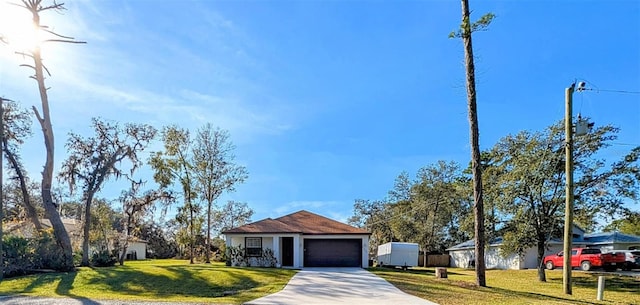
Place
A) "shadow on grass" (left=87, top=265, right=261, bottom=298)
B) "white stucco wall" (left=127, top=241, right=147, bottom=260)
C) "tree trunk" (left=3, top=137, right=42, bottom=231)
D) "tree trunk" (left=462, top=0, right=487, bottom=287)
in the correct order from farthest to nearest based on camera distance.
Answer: "white stucco wall" (left=127, top=241, right=147, bottom=260) < "tree trunk" (left=3, top=137, right=42, bottom=231) < "tree trunk" (left=462, top=0, right=487, bottom=287) < "shadow on grass" (left=87, top=265, right=261, bottom=298)

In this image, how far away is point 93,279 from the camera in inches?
595

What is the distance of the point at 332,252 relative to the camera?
2453cm

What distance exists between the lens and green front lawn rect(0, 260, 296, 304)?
11.6 meters

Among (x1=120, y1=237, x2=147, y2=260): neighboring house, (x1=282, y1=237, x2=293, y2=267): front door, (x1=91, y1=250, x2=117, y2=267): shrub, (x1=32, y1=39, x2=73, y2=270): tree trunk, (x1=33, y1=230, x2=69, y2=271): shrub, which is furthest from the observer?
(x1=120, y1=237, x2=147, y2=260): neighboring house

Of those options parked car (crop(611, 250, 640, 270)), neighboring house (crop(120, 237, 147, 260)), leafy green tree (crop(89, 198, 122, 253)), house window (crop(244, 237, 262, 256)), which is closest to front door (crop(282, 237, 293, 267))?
house window (crop(244, 237, 262, 256))

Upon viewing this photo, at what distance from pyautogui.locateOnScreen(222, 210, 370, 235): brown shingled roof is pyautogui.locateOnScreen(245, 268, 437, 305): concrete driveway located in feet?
27.6

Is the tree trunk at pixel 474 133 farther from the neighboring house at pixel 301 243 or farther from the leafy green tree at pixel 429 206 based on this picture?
the leafy green tree at pixel 429 206

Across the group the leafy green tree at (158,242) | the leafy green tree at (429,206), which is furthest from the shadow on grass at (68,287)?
the leafy green tree at (158,242)

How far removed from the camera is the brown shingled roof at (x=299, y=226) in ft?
77.5

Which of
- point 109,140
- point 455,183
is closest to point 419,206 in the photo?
point 455,183

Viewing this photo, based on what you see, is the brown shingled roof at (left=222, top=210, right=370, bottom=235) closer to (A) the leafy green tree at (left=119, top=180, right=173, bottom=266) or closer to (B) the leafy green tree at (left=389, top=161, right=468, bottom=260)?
(A) the leafy green tree at (left=119, top=180, right=173, bottom=266)

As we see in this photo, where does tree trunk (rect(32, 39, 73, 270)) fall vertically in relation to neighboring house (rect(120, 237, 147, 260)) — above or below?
above

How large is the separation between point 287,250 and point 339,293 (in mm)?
13391

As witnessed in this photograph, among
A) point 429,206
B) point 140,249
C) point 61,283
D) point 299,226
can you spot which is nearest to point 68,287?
point 61,283
